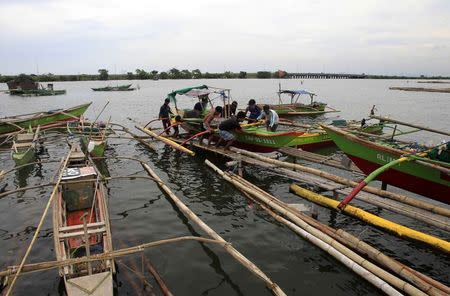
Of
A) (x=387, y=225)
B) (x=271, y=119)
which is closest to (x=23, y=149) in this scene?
(x=271, y=119)

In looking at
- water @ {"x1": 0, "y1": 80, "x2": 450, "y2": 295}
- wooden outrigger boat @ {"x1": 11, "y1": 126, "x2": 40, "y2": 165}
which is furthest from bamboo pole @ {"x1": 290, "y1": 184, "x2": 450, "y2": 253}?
wooden outrigger boat @ {"x1": 11, "y1": 126, "x2": 40, "y2": 165}

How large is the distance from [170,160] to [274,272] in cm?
1058

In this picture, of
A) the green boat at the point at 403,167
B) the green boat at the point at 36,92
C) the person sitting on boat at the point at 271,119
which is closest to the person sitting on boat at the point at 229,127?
the person sitting on boat at the point at 271,119

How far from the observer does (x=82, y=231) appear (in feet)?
22.6

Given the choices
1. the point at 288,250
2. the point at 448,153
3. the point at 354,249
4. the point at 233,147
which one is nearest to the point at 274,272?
the point at 288,250

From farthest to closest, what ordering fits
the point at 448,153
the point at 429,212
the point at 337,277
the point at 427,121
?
the point at 427,121 < the point at 448,153 < the point at 429,212 < the point at 337,277

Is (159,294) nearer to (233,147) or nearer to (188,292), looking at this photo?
(188,292)

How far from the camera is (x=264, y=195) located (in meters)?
10.4

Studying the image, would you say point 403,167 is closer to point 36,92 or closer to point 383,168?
point 383,168

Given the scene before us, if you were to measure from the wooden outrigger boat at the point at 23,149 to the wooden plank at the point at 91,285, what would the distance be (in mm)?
11133

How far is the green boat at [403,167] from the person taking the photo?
938 centimetres

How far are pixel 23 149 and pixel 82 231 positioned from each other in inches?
448

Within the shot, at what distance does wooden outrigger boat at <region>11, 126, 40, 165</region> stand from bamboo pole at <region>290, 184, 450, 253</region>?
12084 millimetres

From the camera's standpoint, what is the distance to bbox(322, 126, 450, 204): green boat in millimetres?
9383
